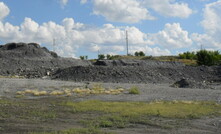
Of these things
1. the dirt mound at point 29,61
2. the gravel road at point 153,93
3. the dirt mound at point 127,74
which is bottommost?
the gravel road at point 153,93

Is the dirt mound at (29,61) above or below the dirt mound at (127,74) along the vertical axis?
above

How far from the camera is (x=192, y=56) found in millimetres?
106625

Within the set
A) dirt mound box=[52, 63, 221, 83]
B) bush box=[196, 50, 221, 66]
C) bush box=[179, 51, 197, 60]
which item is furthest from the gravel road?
bush box=[179, 51, 197, 60]

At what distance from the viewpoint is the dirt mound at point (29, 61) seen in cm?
5112

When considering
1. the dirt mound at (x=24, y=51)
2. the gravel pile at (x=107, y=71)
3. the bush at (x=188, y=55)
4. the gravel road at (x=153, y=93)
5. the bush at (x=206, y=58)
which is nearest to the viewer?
the gravel road at (x=153, y=93)

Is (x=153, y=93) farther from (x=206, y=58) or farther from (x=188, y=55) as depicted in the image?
(x=188, y=55)

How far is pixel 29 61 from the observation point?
200 ft

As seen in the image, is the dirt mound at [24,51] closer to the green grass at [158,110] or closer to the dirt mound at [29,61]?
the dirt mound at [29,61]

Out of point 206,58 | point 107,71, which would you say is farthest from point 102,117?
point 206,58

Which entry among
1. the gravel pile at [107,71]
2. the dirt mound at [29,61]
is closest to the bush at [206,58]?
the gravel pile at [107,71]

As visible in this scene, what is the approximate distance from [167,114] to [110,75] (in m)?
27.4

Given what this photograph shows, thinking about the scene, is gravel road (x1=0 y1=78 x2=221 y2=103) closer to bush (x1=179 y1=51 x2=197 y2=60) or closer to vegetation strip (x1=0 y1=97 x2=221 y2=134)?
vegetation strip (x1=0 y1=97 x2=221 y2=134)

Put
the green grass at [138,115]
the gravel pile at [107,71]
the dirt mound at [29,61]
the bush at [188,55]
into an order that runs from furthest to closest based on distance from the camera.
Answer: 1. the bush at [188,55]
2. the dirt mound at [29,61]
3. the gravel pile at [107,71]
4. the green grass at [138,115]

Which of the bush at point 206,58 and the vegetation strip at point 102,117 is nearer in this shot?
the vegetation strip at point 102,117
